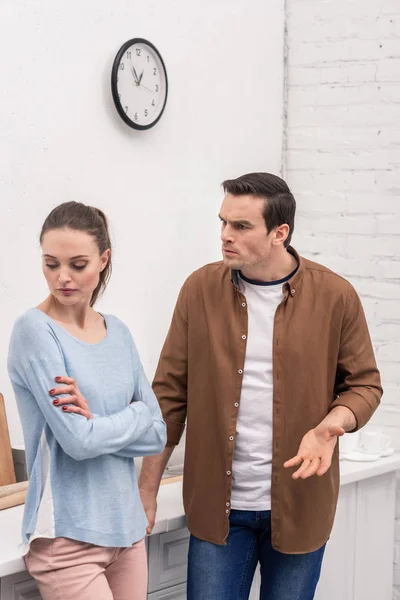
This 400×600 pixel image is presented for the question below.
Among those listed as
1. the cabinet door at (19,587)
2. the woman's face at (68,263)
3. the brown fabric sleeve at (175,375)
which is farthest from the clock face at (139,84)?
the cabinet door at (19,587)

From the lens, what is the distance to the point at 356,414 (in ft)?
6.53

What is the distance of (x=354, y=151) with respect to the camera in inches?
132

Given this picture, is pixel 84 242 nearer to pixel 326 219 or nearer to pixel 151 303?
pixel 151 303

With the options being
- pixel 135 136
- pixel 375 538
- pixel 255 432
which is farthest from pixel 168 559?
pixel 135 136

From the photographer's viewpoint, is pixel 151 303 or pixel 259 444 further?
pixel 151 303

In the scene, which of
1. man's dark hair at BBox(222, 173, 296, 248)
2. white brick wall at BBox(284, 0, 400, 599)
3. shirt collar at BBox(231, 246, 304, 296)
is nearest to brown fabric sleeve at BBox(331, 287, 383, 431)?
shirt collar at BBox(231, 246, 304, 296)

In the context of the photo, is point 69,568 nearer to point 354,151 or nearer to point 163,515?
point 163,515

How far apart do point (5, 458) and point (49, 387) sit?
2.47 feet

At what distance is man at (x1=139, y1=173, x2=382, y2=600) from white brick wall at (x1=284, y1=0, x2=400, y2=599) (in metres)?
1.25

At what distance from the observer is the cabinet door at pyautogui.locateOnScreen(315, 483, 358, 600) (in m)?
2.78

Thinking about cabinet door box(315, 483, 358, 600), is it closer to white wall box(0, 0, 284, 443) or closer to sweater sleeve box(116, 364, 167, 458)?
white wall box(0, 0, 284, 443)

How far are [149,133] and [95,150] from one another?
281 millimetres

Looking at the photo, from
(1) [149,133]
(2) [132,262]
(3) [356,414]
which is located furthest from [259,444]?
(1) [149,133]

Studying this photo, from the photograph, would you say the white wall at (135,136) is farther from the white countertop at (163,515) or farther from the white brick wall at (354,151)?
the white countertop at (163,515)
